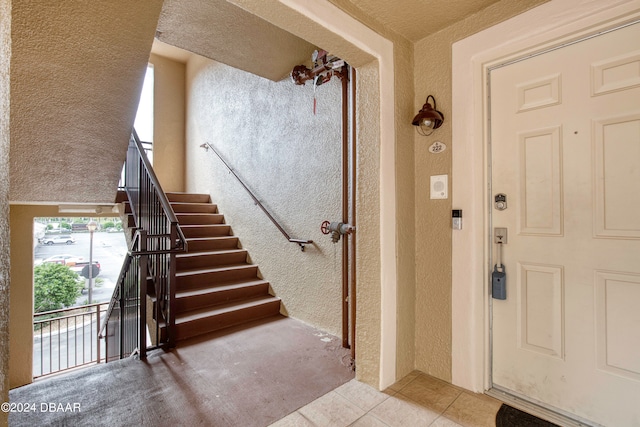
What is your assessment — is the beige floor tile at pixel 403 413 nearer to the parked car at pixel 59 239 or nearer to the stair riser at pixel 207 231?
the stair riser at pixel 207 231

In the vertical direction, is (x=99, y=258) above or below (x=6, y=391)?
below

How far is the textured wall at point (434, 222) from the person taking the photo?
1.83m

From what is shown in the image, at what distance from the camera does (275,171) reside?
136 inches

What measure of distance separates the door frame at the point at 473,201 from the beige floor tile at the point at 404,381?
0.77 feet

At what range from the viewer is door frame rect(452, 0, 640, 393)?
1.71 m

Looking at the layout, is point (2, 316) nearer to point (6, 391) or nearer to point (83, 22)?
point (6, 391)

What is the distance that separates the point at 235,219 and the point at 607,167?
12.5ft

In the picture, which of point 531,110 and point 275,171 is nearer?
point 531,110

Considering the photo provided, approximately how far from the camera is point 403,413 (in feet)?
5.16

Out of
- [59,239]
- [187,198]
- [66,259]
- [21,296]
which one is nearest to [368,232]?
[187,198]

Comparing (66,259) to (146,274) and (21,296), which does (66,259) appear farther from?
(146,274)

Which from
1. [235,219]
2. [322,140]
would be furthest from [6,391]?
[235,219]

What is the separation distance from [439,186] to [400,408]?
128 cm

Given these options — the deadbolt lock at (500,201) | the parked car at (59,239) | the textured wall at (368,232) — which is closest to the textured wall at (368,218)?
the textured wall at (368,232)
